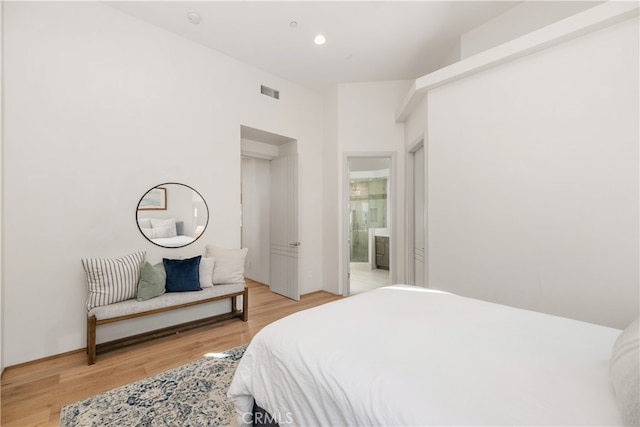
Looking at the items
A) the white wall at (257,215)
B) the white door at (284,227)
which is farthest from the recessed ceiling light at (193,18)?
the white wall at (257,215)

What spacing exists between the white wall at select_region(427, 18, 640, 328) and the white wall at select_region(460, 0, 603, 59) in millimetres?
623

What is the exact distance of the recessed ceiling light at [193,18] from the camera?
282cm

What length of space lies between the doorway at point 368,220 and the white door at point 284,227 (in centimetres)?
78

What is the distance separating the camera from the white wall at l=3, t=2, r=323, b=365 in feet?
7.56

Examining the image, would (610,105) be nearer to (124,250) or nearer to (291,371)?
(291,371)

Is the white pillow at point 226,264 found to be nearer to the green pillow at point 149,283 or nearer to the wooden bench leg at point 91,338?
the green pillow at point 149,283

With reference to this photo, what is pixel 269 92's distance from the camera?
3.97m

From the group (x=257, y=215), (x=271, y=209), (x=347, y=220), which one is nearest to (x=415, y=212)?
(x=347, y=220)

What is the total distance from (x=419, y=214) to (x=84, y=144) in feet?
12.4

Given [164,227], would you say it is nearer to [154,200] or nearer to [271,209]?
[154,200]

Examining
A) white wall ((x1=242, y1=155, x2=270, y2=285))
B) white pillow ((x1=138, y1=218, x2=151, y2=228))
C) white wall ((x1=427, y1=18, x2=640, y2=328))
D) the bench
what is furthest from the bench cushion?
white wall ((x1=427, y1=18, x2=640, y2=328))

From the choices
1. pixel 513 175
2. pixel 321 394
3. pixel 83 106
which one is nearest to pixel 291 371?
pixel 321 394

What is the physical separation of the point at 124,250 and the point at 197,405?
1723mm

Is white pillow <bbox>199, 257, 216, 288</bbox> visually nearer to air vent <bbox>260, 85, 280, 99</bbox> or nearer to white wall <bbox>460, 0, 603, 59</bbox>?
air vent <bbox>260, 85, 280, 99</bbox>
